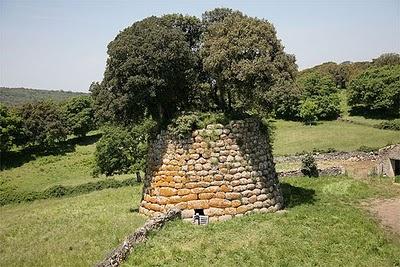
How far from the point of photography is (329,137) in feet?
178

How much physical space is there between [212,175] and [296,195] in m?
6.49

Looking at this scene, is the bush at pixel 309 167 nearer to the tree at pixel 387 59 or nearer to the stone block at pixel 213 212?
the stone block at pixel 213 212

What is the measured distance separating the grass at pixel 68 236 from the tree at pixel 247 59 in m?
6.85

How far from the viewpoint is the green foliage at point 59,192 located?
3712 cm

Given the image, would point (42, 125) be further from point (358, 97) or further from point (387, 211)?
point (387, 211)

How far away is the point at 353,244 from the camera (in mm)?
14969

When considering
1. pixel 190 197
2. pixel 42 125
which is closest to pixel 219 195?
pixel 190 197

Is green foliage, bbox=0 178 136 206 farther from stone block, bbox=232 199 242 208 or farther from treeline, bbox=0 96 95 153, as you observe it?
treeline, bbox=0 96 95 153

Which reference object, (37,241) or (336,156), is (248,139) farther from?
(336,156)

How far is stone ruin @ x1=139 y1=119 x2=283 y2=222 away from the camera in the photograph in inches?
703

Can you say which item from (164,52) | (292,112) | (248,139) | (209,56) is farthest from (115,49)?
(292,112)

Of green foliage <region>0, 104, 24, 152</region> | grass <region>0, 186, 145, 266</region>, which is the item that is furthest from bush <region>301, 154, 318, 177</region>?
green foliage <region>0, 104, 24, 152</region>

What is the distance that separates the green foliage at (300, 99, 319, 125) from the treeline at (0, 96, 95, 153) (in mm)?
30984

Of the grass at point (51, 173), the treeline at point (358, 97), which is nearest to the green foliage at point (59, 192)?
the grass at point (51, 173)
